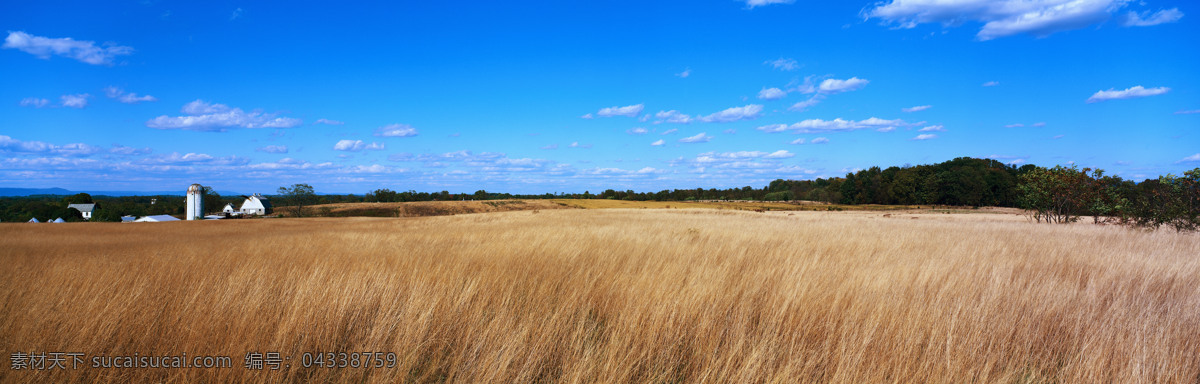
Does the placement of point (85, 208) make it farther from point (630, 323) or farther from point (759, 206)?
point (630, 323)

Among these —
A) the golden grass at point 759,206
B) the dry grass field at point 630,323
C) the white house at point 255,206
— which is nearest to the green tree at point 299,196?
the white house at point 255,206

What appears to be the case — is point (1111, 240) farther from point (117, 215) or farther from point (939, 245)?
point (117, 215)

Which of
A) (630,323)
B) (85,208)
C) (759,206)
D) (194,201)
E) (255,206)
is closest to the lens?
(630,323)

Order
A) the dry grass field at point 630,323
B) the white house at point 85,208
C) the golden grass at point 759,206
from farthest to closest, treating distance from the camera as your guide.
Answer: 1. the white house at point 85,208
2. the golden grass at point 759,206
3. the dry grass field at point 630,323

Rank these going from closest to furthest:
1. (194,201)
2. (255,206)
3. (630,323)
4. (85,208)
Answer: (630,323) < (194,201) < (85,208) < (255,206)

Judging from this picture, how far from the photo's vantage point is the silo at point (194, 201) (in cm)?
5369

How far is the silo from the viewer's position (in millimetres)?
53688

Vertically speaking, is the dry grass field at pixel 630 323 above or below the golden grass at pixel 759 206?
below

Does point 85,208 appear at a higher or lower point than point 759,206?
higher

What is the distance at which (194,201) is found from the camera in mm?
53969

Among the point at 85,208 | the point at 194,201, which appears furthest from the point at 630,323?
the point at 85,208

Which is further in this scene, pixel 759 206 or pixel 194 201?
pixel 759 206

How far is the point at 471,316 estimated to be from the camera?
14.5 feet

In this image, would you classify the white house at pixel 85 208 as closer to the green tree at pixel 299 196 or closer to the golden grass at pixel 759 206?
the green tree at pixel 299 196
